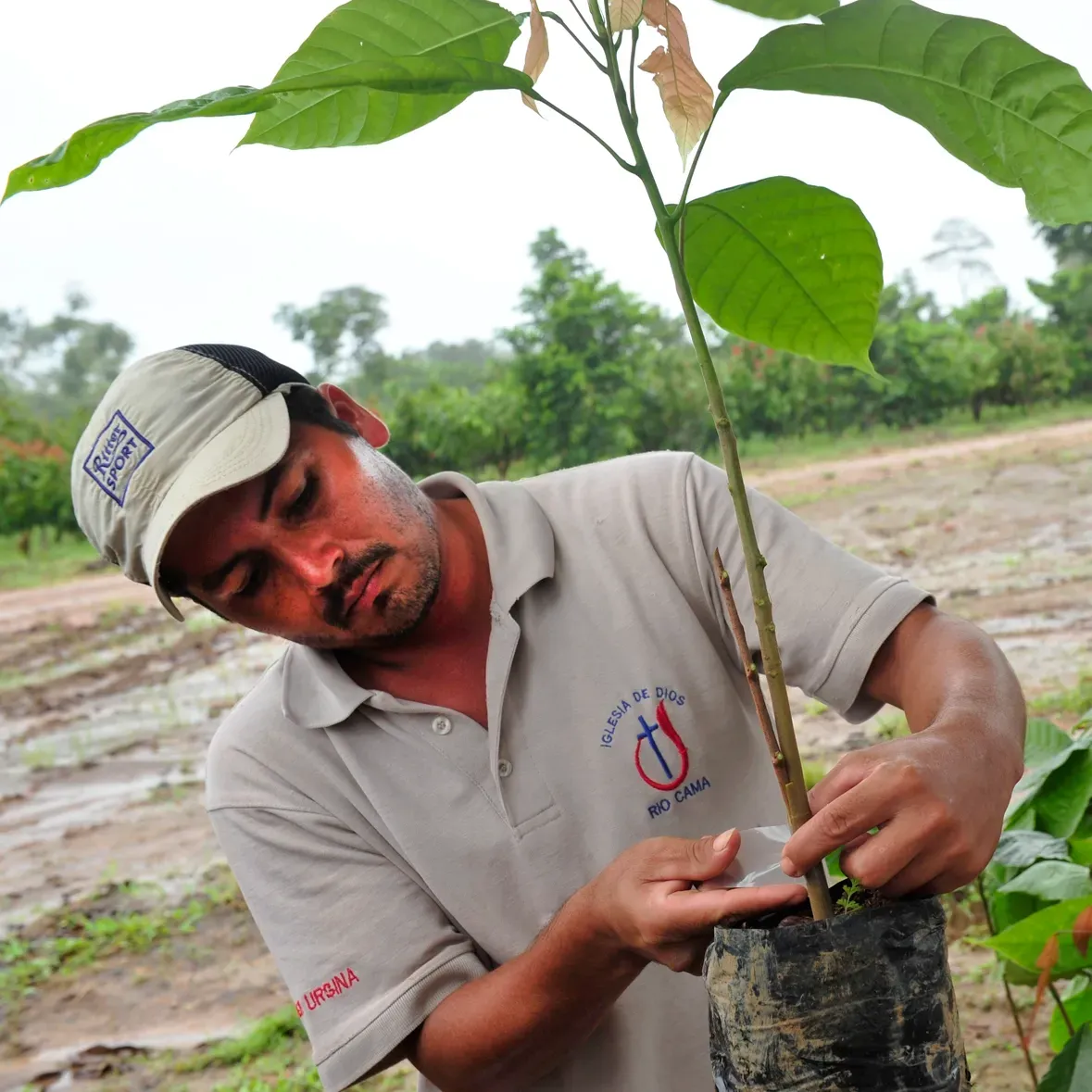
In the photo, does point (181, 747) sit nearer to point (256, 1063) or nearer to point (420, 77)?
point (256, 1063)

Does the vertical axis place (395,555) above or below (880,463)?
above

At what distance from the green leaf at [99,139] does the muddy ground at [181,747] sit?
183 centimetres

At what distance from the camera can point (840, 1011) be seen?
0.64m

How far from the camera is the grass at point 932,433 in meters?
4.39

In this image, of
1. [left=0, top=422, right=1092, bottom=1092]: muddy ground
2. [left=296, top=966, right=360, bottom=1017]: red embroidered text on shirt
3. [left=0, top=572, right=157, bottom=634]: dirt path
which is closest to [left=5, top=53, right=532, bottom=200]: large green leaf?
[left=296, top=966, right=360, bottom=1017]: red embroidered text on shirt

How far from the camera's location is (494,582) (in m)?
1.12

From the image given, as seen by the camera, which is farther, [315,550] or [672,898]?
[315,550]

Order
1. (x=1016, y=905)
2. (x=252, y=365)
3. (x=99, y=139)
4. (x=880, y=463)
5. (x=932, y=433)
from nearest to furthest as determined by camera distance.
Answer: (x=99, y=139)
(x=252, y=365)
(x=1016, y=905)
(x=880, y=463)
(x=932, y=433)

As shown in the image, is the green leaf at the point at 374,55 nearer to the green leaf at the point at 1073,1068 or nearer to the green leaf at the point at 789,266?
the green leaf at the point at 789,266

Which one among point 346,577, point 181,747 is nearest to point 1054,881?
point 346,577

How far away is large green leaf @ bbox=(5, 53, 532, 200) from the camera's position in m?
0.57

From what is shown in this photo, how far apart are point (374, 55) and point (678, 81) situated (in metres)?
0.18

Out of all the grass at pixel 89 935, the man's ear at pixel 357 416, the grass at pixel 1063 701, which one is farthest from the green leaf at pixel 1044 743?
the grass at pixel 89 935

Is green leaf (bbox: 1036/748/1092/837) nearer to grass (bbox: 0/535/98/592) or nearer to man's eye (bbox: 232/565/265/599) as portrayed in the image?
man's eye (bbox: 232/565/265/599)
